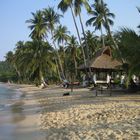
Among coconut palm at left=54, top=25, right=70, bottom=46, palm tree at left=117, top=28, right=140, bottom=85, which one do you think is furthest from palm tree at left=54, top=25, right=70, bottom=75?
palm tree at left=117, top=28, right=140, bottom=85

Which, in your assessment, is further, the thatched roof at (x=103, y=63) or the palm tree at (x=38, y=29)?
the palm tree at (x=38, y=29)

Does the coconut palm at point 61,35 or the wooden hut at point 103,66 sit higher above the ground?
the coconut palm at point 61,35

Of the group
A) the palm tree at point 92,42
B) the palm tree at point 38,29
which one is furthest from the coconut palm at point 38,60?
the palm tree at point 92,42

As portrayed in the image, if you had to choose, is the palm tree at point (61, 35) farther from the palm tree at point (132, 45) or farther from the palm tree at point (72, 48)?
the palm tree at point (132, 45)

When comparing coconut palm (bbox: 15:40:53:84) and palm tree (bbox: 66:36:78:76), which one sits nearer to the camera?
coconut palm (bbox: 15:40:53:84)

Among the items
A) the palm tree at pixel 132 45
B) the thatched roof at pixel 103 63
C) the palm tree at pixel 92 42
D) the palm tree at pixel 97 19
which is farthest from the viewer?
the palm tree at pixel 92 42

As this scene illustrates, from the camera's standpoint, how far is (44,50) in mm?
55844

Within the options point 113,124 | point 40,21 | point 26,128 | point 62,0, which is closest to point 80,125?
point 113,124

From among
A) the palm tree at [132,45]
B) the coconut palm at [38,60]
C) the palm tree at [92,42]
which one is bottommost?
the palm tree at [132,45]

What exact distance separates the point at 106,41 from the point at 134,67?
41.3m

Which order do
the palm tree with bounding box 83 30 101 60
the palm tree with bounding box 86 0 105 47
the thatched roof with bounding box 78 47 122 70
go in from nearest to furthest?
the thatched roof with bounding box 78 47 122 70 → the palm tree with bounding box 86 0 105 47 → the palm tree with bounding box 83 30 101 60

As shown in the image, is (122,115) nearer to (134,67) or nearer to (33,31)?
(134,67)

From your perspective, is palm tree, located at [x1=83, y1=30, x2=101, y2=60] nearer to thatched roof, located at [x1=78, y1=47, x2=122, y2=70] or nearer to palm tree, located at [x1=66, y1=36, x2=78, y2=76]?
palm tree, located at [x1=66, y1=36, x2=78, y2=76]

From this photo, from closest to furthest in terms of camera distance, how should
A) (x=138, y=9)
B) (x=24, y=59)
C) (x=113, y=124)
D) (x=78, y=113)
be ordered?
(x=113, y=124) < (x=78, y=113) < (x=138, y=9) < (x=24, y=59)
